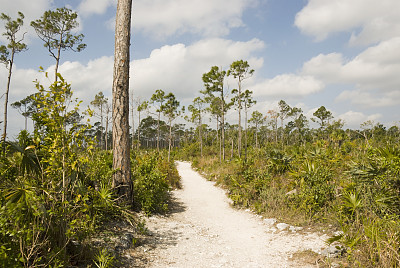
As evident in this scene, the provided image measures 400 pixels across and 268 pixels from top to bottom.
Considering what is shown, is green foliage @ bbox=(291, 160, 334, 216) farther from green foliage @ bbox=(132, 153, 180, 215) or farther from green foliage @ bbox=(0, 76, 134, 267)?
green foliage @ bbox=(0, 76, 134, 267)

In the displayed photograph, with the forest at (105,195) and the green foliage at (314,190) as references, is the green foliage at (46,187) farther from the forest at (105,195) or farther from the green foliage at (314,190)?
the green foliage at (314,190)

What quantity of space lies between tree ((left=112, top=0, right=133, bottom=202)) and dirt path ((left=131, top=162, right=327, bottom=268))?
1335mm

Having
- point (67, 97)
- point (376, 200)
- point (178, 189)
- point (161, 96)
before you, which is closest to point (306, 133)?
point (161, 96)

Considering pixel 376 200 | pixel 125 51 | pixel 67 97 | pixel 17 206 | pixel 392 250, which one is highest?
pixel 125 51

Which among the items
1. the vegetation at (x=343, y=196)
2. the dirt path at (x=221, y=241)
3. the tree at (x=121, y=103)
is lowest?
the dirt path at (x=221, y=241)

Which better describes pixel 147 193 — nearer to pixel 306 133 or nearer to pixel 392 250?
pixel 392 250

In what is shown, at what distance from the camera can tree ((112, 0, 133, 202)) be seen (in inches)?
215

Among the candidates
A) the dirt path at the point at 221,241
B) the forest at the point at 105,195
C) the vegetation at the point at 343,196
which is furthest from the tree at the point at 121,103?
the vegetation at the point at 343,196

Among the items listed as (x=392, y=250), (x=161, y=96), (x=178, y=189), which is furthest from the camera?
(x=161, y=96)

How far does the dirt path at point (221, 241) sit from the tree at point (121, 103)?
1.33 meters

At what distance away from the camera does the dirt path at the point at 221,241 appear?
13.9 feet

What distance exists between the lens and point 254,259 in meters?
4.41

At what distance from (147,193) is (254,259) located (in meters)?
3.32

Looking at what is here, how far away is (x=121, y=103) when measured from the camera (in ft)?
18.1
